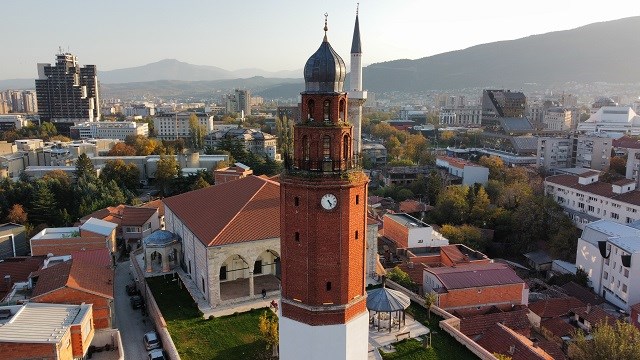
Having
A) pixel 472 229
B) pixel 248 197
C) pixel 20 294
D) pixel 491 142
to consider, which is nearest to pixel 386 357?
pixel 248 197

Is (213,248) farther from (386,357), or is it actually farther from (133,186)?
(133,186)

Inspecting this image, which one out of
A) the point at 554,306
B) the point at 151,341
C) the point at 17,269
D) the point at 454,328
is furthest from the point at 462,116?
the point at 151,341

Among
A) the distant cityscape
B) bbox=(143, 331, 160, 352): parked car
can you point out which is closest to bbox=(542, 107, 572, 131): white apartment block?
the distant cityscape

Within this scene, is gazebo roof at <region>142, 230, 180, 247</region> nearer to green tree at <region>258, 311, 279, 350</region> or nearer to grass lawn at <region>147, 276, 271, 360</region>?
grass lawn at <region>147, 276, 271, 360</region>

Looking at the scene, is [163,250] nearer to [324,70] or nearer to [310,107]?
[310,107]

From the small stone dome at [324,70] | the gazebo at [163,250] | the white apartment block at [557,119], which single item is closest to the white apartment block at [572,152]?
the gazebo at [163,250]

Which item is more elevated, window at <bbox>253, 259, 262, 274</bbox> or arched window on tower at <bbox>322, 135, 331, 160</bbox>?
arched window on tower at <bbox>322, 135, 331, 160</bbox>

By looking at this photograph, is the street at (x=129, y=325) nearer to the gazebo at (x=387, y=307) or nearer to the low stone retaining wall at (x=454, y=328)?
the gazebo at (x=387, y=307)
